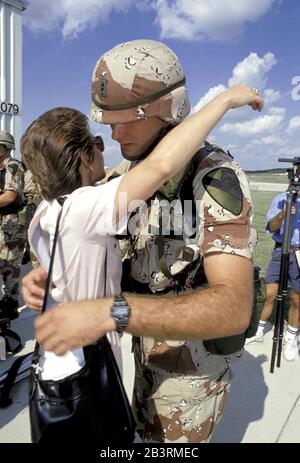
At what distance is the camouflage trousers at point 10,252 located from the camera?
454 cm

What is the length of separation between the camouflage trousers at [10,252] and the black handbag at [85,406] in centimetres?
354

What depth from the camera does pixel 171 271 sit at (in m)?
1.33

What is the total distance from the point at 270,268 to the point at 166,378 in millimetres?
3132

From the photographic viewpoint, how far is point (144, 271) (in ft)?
4.65

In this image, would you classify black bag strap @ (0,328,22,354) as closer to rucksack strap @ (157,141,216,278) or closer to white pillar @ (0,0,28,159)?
rucksack strap @ (157,141,216,278)

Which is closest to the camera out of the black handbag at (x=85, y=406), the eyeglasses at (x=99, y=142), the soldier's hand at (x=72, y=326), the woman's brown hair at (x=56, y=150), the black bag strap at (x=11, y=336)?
the soldier's hand at (x=72, y=326)

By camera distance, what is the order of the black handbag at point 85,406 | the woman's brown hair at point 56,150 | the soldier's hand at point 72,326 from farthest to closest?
the woman's brown hair at point 56,150, the black handbag at point 85,406, the soldier's hand at point 72,326

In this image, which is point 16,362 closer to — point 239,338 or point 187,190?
point 239,338

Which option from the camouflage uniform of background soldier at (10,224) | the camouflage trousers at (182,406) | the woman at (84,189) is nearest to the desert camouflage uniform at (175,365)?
the camouflage trousers at (182,406)

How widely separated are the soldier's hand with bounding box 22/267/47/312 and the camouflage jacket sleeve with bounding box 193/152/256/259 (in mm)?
562

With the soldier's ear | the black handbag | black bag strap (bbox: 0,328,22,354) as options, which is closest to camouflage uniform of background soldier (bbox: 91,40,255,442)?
the soldier's ear

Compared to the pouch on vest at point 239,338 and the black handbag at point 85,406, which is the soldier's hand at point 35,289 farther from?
the pouch on vest at point 239,338

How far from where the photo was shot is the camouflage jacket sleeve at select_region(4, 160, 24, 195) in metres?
4.27

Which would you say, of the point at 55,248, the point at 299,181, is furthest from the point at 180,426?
the point at 299,181
